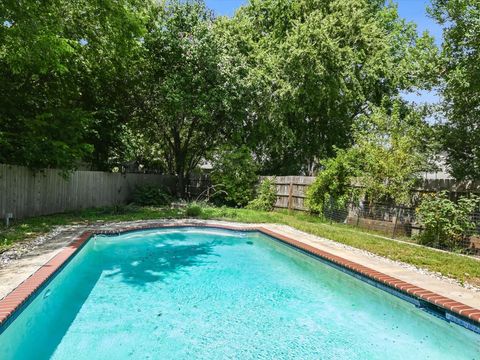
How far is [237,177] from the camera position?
15492mm

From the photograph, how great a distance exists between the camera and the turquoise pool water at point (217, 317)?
397 cm

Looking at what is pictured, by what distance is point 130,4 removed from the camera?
9.10 m

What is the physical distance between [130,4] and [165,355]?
8.46 m

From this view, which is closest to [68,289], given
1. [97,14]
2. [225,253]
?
[225,253]

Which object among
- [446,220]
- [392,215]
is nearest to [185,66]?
[392,215]

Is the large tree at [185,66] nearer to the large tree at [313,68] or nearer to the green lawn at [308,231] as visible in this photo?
the large tree at [313,68]

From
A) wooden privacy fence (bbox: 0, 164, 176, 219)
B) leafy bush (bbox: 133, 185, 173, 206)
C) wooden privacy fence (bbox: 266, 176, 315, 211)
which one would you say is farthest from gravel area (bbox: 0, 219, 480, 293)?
leafy bush (bbox: 133, 185, 173, 206)

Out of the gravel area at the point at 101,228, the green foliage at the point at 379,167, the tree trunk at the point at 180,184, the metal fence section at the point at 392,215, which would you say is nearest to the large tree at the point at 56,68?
the gravel area at the point at 101,228

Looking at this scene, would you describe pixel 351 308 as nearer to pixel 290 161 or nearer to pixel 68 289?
pixel 68 289

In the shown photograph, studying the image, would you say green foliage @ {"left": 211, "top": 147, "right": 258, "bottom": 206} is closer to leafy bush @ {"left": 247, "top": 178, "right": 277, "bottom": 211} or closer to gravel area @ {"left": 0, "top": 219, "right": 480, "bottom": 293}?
leafy bush @ {"left": 247, "top": 178, "right": 277, "bottom": 211}

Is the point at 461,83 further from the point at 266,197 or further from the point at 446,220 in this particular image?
the point at 266,197

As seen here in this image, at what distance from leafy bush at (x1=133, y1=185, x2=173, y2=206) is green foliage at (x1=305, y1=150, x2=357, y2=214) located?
21.2ft

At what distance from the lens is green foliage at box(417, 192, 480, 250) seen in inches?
299

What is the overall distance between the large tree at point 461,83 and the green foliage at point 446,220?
8.53ft
